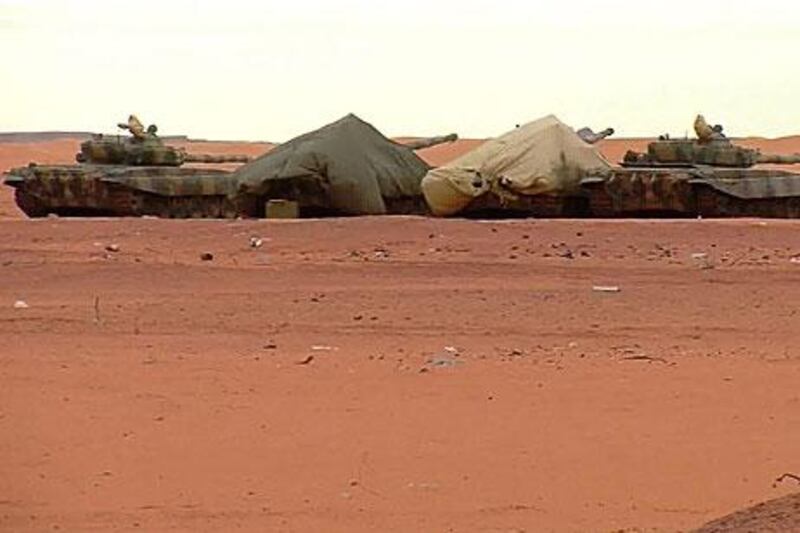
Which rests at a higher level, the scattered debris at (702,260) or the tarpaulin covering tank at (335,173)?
the tarpaulin covering tank at (335,173)

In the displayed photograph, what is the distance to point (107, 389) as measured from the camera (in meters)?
8.71

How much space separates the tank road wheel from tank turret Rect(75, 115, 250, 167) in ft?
7.56

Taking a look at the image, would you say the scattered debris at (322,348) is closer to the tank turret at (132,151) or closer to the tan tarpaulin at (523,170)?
the tan tarpaulin at (523,170)

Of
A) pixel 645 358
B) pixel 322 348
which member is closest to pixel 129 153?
pixel 322 348

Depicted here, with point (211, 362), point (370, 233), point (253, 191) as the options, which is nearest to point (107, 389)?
point (211, 362)

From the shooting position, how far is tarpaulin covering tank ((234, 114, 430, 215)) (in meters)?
22.1

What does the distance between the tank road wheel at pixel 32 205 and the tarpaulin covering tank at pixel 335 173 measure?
106 inches

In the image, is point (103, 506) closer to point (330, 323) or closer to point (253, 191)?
point (330, 323)

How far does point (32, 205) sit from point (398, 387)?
A: 50.3 ft

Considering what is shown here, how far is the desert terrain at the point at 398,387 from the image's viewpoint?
630cm

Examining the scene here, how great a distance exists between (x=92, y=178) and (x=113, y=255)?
256 inches

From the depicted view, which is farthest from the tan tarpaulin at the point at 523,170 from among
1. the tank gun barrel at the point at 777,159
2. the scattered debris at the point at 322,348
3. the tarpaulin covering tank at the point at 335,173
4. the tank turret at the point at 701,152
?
the scattered debris at the point at 322,348

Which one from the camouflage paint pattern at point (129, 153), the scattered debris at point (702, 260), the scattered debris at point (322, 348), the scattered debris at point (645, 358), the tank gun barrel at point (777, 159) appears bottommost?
the scattered debris at point (645, 358)

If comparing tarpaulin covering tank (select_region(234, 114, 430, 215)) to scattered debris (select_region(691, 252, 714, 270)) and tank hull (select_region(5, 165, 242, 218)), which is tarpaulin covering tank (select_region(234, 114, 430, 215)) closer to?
tank hull (select_region(5, 165, 242, 218))
